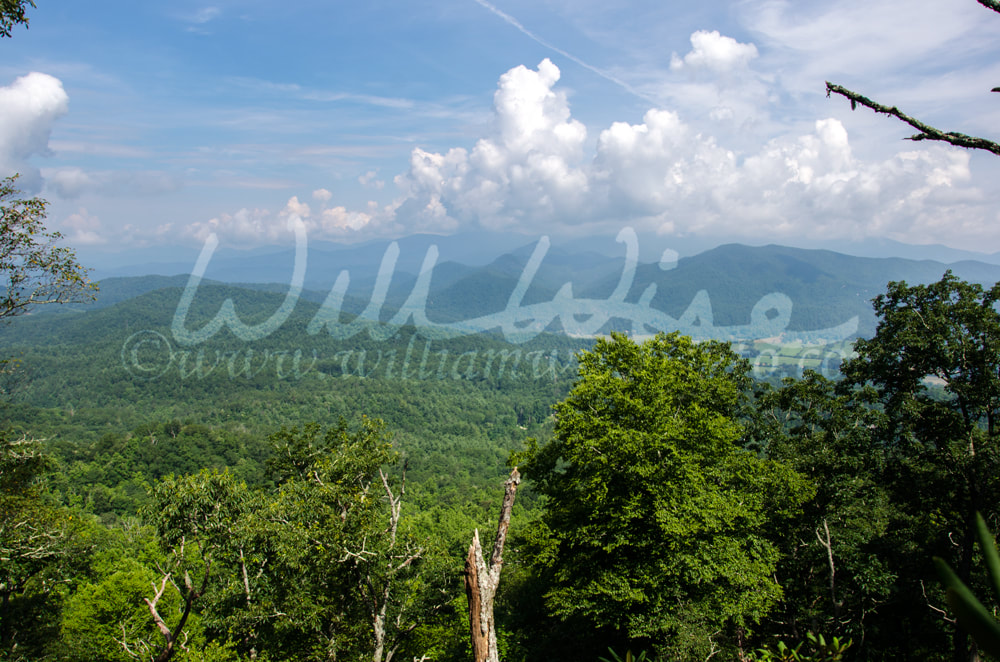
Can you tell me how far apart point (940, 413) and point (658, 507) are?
8228mm

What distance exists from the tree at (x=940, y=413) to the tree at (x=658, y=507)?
3.26 m

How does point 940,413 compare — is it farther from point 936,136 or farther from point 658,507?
point 936,136

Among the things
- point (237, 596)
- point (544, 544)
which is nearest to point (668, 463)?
point (544, 544)

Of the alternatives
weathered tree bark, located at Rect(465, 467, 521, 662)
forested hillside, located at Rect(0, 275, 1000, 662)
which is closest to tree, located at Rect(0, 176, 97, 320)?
forested hillside, located at Rect(0, 275, 1000, 662)

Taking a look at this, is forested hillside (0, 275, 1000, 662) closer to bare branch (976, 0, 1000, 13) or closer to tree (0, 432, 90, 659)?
tree (0, 432, 90, 659)

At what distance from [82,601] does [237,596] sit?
39.7ft

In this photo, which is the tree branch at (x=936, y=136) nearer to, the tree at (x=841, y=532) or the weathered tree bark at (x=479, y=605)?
the weathered tree bark at (x=479, y=605)

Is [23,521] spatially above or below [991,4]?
below

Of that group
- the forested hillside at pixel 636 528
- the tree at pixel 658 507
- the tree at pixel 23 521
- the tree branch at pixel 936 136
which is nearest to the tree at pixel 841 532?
the forested hillside at pixel 636 528

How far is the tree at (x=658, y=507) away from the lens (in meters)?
13.9

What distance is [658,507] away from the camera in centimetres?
1402

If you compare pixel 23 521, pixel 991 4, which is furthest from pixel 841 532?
pixel 23 521

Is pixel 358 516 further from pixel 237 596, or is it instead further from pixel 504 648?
pixel 504 648

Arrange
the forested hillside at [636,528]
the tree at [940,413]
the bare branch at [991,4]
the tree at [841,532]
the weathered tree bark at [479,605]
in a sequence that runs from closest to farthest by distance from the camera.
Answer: the bare branch at [991,4]
the weathered tree bark at [479,605]
the forested hillside at [636,528]
the tree at [940,413]
the tree at [841,532]
